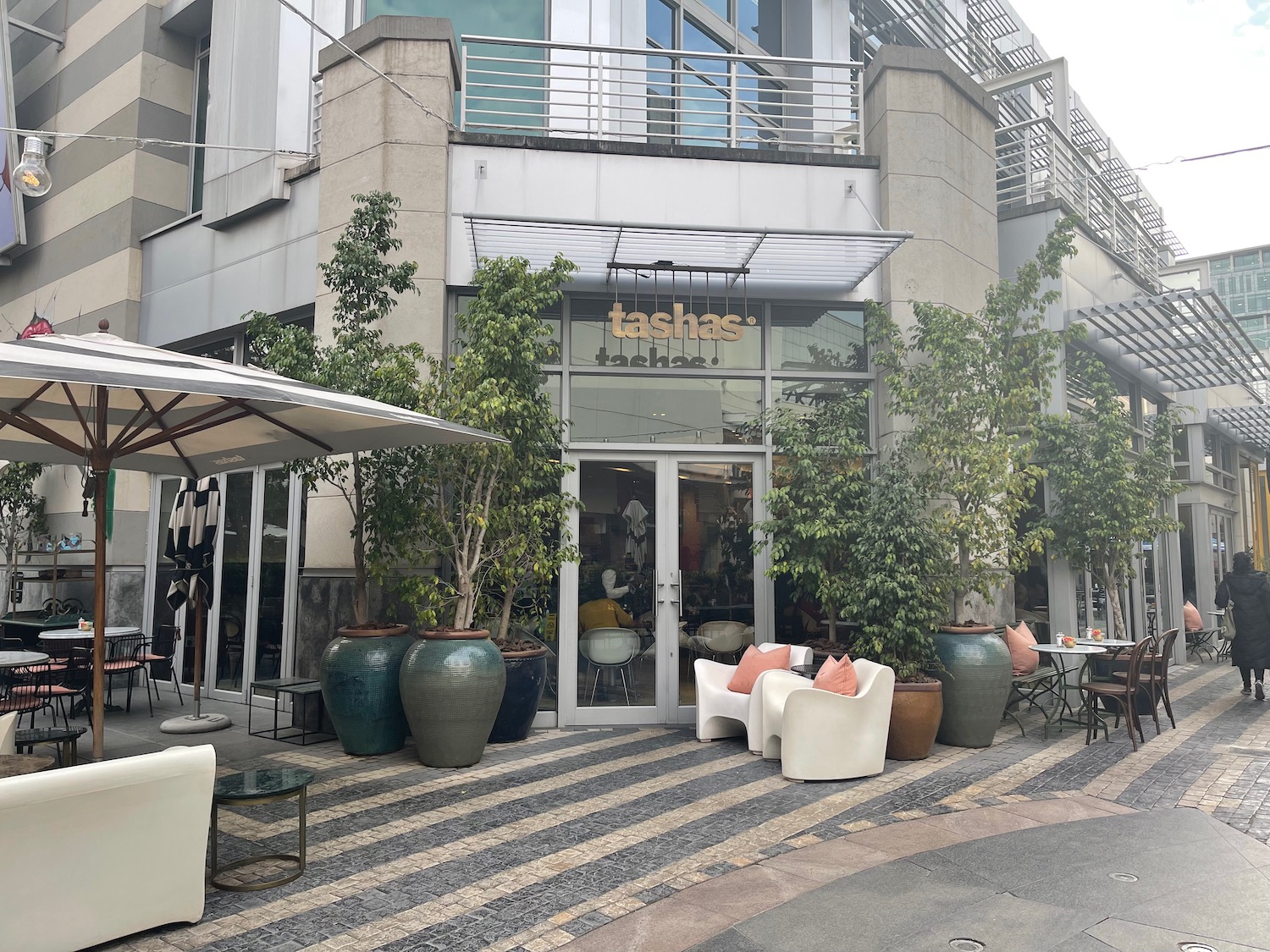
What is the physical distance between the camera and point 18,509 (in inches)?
428

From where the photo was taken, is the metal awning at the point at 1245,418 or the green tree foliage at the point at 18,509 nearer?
the green tree foliage at the point at 18,509

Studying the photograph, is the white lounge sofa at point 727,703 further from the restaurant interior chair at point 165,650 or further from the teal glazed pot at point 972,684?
the restaurant interior chair at point 165,650

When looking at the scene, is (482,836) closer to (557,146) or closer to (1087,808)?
(1087,808)

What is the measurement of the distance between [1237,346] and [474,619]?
9885 mm

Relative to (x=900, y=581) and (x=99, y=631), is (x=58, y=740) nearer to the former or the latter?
(x=99, y=631)

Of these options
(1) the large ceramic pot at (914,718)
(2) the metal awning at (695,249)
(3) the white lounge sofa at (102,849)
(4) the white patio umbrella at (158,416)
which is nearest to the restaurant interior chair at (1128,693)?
(1) the large ceramic pot at (914,718)

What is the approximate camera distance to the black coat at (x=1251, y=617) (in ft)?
31.7

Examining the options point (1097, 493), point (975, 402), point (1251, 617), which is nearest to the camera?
point (975, 402)

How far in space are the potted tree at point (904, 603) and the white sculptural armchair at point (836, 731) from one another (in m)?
0.38

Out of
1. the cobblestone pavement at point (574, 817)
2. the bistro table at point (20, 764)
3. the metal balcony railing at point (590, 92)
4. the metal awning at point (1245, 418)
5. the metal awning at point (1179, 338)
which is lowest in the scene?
the cobblestone pavement at point (574, 817)

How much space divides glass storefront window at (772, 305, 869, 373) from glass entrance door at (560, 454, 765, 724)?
142 cm

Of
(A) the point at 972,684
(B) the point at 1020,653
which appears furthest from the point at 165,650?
(B) the point at 1020,653

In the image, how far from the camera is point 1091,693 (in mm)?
7363

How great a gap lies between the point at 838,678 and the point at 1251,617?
250 inches
